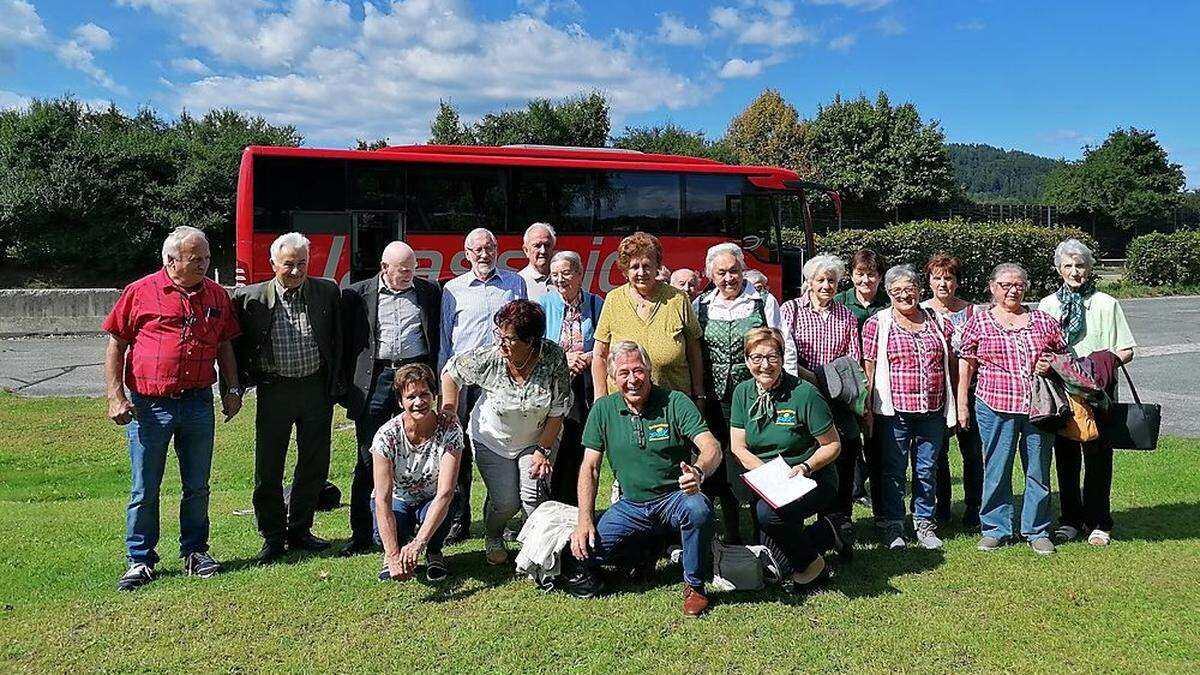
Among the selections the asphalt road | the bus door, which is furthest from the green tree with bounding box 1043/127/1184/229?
the bus door

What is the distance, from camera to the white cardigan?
484 cm

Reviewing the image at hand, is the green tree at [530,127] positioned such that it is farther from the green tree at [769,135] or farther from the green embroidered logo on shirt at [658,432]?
the green embroidered logo on shirt at [658,432]

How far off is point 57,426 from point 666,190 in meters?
10.2

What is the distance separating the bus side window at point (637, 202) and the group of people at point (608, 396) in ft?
33.3

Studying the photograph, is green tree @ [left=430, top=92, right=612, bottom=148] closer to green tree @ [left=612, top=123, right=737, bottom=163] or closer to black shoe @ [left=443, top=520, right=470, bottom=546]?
green tree @ [left=612, top=123, right=737, bottom=163]

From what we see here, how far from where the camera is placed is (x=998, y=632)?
12.2 ft

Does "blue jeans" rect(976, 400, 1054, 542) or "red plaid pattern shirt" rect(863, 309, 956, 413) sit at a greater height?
"red plaid pattern shirt" rect(863, 309, 956, 413)

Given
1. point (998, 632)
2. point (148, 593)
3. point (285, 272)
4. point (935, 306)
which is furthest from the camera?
point (935, 306)

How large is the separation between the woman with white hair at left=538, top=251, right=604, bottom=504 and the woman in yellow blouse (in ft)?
0.91

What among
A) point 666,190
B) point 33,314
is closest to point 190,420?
point 666,190

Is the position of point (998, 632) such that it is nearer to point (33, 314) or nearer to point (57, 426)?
point (57, 426)

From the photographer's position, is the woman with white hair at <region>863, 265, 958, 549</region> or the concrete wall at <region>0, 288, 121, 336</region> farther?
the concrete wall at <region>0, 288, 121, 336</region>

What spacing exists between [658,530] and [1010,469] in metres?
2.13

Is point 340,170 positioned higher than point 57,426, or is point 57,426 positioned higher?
point 340,170
